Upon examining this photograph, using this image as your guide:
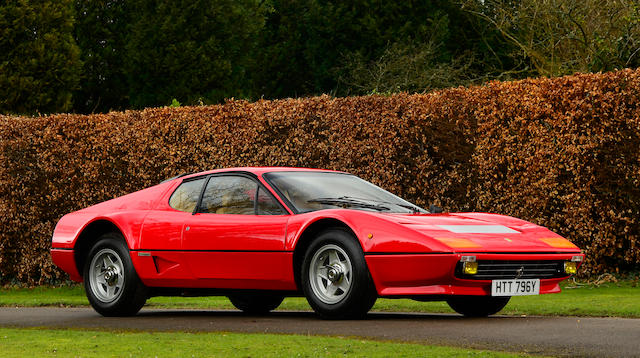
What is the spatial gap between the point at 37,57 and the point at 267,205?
19.0 metres

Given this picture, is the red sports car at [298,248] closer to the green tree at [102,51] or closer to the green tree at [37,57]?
the green tree at [37,57]

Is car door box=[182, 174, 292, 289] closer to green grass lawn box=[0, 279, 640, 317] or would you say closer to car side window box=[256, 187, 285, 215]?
car side window box=[256, 187, 285, 215]

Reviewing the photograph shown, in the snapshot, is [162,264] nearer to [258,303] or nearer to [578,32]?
[258,303]

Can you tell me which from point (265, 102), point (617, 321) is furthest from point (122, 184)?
point (617, 321)

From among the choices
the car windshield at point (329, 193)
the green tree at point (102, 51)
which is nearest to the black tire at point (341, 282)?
the car windshield at point (329, 193)

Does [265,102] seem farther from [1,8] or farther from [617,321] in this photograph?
Result: [1,8]

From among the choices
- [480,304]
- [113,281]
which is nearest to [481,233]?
[480,304]

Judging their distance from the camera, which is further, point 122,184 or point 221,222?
point 122,184

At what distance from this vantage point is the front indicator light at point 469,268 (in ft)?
27.7

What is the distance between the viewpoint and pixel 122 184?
16.4 meters

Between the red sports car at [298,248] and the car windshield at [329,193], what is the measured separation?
0.02m

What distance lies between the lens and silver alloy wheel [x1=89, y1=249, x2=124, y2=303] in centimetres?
1052

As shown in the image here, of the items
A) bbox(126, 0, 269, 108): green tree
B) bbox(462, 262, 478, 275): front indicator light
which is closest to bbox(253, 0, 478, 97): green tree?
bbox(126, 0, 269, 108): green tree

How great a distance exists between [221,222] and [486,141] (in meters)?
5.13
